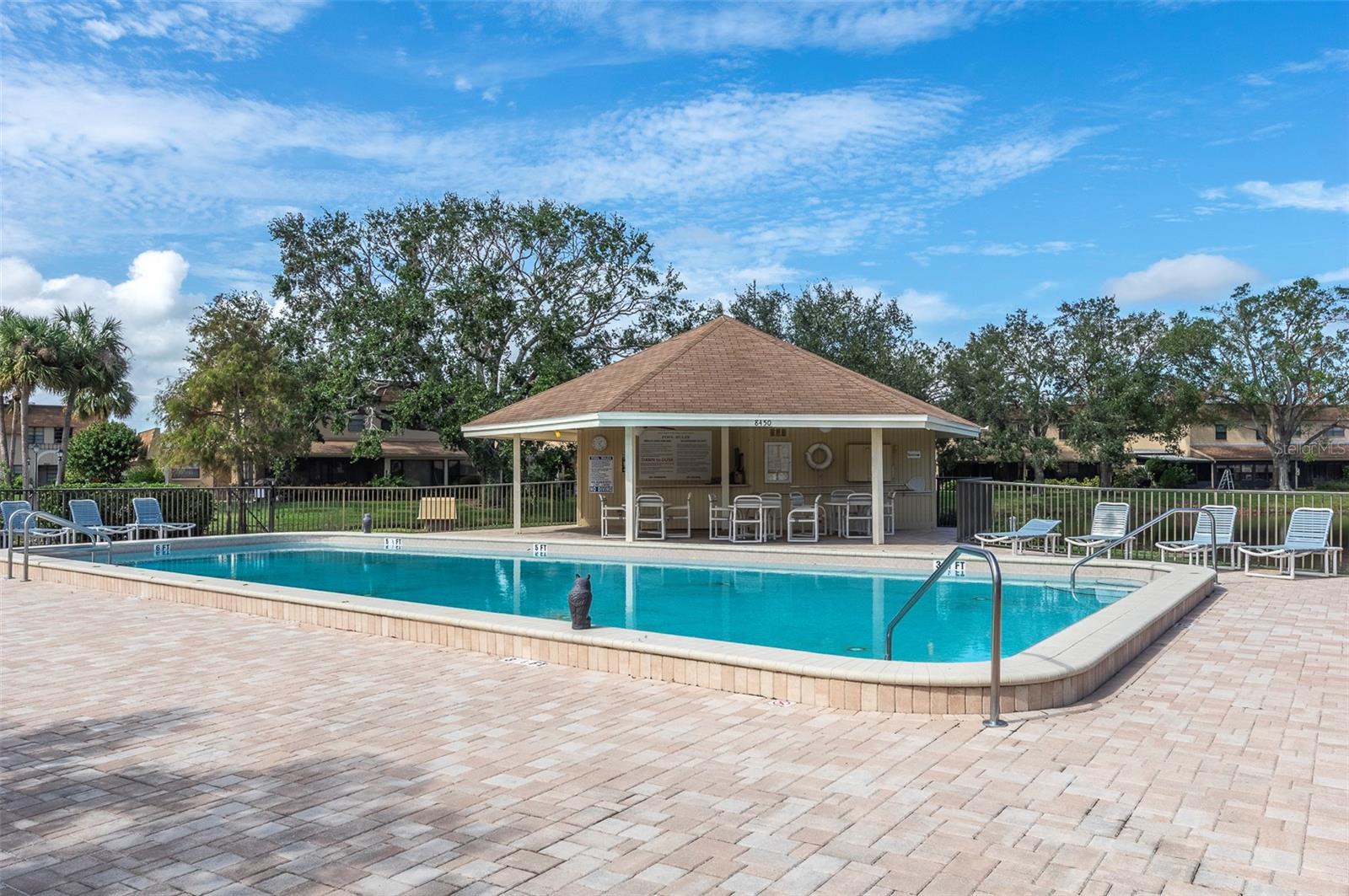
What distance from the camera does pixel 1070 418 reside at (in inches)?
1722

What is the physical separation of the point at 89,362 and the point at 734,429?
26465 mm

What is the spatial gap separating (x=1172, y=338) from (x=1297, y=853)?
150 ft

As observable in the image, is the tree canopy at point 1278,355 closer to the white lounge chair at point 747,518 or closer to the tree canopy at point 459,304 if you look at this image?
the tree canopy at point 459,304

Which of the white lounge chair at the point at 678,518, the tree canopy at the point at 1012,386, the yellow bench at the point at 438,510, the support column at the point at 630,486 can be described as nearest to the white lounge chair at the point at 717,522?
the white lounge chair at the point at 678,518

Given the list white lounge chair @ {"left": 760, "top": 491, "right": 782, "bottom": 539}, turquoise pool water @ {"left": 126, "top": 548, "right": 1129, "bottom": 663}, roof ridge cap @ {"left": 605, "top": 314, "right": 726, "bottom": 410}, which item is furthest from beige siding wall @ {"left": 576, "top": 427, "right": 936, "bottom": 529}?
turquoise pool water @ {"left": 126, "top": 548, "right": 1129, "bottom": 663}

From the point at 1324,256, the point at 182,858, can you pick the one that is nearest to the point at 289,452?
the point at 182,858

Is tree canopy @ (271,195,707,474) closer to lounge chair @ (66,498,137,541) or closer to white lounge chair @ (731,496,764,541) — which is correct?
lounge chair @ (66,498,137,541)

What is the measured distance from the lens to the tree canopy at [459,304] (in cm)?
3003

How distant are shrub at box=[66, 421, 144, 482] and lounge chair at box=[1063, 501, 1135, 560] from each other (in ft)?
115

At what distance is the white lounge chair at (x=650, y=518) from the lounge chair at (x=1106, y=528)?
7.34 metres

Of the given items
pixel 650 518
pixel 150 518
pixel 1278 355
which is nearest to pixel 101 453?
pixel 150 518

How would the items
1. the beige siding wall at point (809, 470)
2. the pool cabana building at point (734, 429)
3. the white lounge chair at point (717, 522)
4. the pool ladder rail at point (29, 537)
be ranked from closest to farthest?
the pool ladder rail at point (29, 537) < the pool cabana building at point (734, 429) < the white lounge chair at point (717, 522) < the beige siding wall at point (809, 470)

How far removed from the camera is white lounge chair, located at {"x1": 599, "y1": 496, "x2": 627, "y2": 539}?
61.4 ft

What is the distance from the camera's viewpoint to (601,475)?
20.0m
